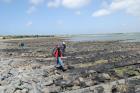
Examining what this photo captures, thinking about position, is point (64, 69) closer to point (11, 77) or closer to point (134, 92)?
point (11, 77)

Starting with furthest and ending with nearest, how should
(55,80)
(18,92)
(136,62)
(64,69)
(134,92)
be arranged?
(136,62) < (64,69) < (55,80) < (134,92) < (18,92)

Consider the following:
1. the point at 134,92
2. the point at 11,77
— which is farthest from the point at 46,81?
the point at 134,92

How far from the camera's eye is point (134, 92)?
47.3ft

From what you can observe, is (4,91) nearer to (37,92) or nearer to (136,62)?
(37,92)

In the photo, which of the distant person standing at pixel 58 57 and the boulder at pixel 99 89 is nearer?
the boulder at pixel 99 89

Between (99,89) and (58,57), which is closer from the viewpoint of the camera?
(99,89)

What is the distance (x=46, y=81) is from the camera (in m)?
16.1

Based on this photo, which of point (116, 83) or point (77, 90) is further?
point (116, 83)

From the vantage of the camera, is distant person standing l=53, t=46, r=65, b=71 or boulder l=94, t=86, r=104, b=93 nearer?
boulder l=94, t=86, r=104, b=93

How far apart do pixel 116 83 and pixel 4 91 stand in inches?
251

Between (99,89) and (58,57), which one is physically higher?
(58,57)

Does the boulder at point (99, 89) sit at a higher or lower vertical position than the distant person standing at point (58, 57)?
lower

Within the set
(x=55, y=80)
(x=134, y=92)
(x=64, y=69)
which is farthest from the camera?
(x=64, y=69)

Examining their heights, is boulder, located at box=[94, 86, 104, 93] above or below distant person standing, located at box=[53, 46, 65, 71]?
below
